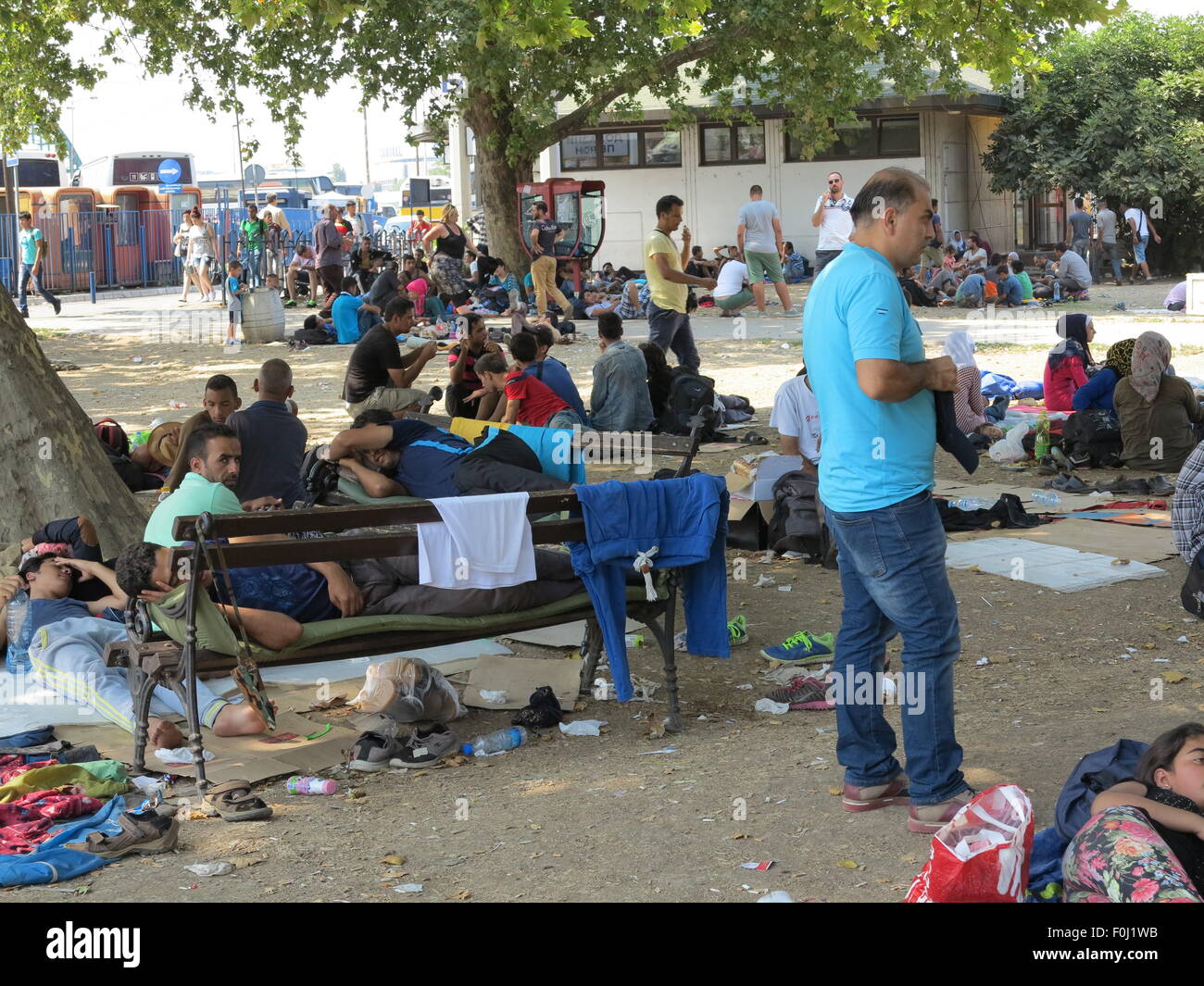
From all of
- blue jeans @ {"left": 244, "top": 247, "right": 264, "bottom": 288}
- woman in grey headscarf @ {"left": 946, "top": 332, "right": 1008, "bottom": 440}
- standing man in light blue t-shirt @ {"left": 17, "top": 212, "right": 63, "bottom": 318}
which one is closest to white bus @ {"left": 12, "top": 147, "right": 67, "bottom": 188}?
blue jeans @ {"left": 244, "top": 247, "right": 264, "bottom": 288}

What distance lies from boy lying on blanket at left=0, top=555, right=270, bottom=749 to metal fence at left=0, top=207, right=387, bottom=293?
23.3 meters

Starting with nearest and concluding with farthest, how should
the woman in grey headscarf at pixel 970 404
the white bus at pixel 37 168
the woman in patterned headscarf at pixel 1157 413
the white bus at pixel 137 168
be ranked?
the woman in patterned headscarf at pixel 1157 413, the woman in grey headscarf at pixel 970 404, the white bus at pixel 37 168, the white bus at pixel 137 168

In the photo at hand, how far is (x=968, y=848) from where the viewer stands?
Answer: 3455mm

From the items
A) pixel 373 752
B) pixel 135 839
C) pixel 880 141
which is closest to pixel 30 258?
pixel 880 141

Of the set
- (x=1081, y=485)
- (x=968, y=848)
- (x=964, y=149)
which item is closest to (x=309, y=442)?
(x=1081, y=485)

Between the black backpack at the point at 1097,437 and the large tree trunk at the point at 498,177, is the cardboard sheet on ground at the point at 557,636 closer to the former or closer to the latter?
the black backpack at the point at 1097,437

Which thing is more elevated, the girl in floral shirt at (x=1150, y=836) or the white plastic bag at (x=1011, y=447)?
the white plastic bag at (x=1011, y=447)

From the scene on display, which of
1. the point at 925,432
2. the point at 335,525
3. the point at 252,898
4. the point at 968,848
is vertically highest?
the point at 925,432

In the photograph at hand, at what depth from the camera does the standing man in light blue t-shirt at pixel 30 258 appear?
25734 mm

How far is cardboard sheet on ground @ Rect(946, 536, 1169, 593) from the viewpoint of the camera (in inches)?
295

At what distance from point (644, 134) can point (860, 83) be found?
10156 mm

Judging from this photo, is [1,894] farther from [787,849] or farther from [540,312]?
[540,312]

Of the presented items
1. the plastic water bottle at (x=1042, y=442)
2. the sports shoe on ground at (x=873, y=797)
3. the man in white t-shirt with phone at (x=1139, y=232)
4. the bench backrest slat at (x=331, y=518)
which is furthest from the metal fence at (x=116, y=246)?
the sports shoe on ground at (x=873, y=797)

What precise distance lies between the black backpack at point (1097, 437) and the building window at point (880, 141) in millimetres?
21038
